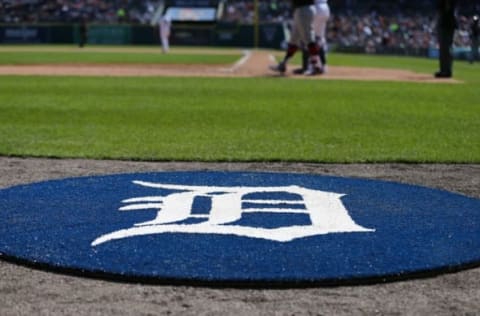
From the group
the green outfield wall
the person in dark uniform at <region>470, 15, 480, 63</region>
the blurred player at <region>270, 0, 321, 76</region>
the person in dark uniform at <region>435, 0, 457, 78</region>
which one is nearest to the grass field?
the blurred player at <region>270, 0, 321, 76</region>

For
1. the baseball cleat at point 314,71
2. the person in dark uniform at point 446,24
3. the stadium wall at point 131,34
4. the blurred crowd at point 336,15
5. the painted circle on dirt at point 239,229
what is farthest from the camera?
the stadium wall at point 131,34

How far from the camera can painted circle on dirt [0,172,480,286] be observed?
4.04 metres

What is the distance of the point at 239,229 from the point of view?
15.8ft

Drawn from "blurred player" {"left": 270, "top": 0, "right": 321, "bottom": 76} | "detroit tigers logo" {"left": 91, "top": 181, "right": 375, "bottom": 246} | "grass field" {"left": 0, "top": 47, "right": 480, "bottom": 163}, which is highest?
"blurred player" {"left": 270, "top": 0, "right": 321, "bottom": 76}

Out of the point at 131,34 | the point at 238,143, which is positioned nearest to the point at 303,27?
the point at 238,143

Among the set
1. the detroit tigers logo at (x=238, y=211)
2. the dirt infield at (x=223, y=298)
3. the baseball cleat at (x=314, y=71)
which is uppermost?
the dirt infield at (x=223, y=298)

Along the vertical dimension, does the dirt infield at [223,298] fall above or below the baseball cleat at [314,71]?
above

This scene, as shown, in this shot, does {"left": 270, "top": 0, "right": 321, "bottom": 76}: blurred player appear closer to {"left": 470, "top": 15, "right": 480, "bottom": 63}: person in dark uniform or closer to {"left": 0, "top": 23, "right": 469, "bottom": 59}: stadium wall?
{"left": 470, "top": 15, "right": 480, "bottom": 63}: person in dark uniform

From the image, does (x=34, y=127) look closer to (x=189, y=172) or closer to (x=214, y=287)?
(x=189, y=172)

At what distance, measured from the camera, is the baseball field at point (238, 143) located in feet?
12.0

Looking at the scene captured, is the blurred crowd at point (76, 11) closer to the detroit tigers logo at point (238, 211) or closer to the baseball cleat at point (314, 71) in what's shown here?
the baseball cleat at point (314, 71)

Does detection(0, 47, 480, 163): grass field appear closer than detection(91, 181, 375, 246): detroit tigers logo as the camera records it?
No

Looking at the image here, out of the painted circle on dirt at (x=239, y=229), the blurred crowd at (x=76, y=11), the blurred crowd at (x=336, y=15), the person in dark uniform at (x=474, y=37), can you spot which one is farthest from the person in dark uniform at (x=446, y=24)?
the blurred crowd at (x=76, y=11)

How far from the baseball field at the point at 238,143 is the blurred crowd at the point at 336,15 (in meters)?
33.0
